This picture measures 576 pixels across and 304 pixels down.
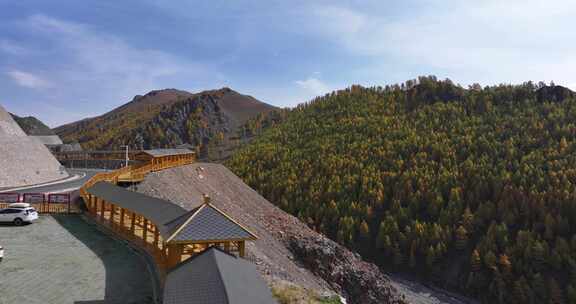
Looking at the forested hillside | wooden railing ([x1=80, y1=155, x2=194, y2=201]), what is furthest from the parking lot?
the forested hillside

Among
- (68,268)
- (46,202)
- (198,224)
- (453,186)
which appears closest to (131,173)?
(46,202)

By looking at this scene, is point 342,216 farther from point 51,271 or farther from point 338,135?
point 51,271

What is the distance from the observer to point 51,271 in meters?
21.2

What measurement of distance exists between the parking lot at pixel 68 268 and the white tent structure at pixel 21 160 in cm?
2511

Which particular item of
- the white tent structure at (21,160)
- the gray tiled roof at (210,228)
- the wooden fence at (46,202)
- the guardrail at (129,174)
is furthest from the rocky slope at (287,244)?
the gray tiled roof at (210,228)

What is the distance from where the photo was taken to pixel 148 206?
78.2 feet

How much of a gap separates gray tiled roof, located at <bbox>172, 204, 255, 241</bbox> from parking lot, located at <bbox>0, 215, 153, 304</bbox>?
4.10 metres

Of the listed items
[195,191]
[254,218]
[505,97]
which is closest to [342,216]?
[254,218]

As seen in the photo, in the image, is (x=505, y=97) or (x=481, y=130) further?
(x=505, y=97)

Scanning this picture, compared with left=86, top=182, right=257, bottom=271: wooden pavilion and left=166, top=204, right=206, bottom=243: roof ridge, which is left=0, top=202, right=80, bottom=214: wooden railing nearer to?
left=86, top=182, right=257, bottom=271: wooden pavilion

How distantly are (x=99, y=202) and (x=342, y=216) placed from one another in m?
51.3

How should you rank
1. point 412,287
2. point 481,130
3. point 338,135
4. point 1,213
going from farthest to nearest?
point 338,135 → point 481,130 → point 412,287 → point 1,213

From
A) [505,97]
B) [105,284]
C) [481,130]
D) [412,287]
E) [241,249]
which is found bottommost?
[412,287]

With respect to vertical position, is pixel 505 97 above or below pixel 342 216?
above
